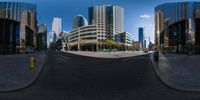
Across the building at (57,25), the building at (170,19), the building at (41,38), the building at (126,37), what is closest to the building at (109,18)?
the building at (126,37)

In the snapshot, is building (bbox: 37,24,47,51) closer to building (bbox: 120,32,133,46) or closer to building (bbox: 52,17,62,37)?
building (bbox: 52,17,62,37)

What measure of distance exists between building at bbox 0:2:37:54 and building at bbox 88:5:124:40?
6.05 feet

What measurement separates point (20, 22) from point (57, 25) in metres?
1.72

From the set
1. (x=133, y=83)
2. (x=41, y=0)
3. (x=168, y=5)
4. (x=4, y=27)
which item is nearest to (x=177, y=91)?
(x=133, y=83)

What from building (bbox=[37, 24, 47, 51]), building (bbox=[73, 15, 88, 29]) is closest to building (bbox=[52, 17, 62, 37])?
building (bbox=[73, 15, 88, 29])

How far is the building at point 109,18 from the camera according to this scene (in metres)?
9.14

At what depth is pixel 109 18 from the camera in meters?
9.99

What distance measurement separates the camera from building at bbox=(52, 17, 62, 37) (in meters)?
9.48

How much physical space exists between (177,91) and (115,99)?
341cm

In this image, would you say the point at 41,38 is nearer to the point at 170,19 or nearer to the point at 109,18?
the point at 109,18

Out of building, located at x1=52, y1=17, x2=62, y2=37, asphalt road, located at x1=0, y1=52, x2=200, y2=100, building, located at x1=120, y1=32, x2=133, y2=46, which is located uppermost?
building, located at x1=52, y1=17, x2=62, y2=37

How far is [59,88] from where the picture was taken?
1256 cm

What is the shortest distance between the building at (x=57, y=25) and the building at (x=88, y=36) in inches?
20.4

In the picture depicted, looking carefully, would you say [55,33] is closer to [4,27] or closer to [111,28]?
[111,28]
